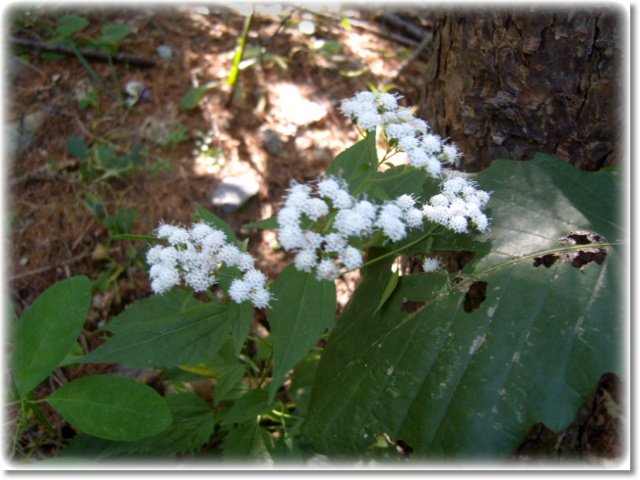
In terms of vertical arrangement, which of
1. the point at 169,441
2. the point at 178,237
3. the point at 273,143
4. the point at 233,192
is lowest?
the point at 169,441

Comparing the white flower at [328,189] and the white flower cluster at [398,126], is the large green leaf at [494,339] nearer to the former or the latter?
the white flower cluster at [398,126]

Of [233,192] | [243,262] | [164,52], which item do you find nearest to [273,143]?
[233,192]

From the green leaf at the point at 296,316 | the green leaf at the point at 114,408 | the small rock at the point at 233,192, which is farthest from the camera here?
the small rock at the point at 233,192

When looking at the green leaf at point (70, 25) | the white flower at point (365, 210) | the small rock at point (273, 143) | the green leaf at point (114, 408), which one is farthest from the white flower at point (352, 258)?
the green leaf at point (70, 25)

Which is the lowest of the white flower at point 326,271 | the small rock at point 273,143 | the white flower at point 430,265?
the small rock at point 273,143

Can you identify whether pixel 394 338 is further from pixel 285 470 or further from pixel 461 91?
pixel 461 91

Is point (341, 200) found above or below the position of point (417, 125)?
below

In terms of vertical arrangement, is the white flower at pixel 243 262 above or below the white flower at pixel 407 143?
below

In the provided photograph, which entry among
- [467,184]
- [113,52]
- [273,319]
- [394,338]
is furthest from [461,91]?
[113,52]

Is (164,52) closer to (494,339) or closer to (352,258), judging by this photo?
(352,258)
